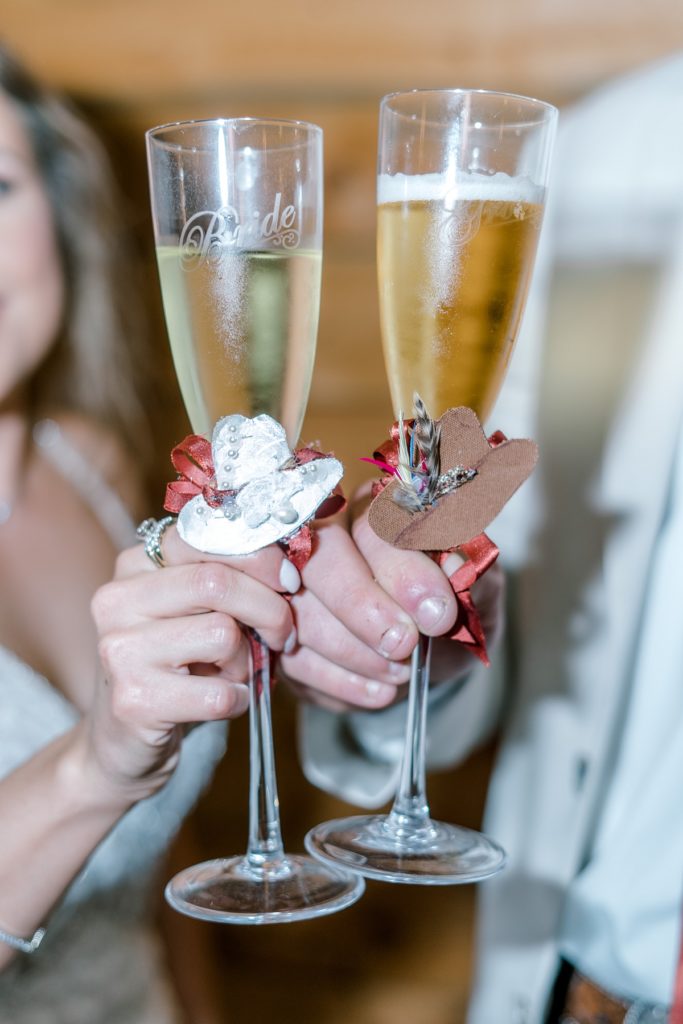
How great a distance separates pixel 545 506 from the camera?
3.80 ft

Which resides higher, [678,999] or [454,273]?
[454,273]

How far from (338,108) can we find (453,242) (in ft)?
3.41

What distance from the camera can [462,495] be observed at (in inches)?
24.8

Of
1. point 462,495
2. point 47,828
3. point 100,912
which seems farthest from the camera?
point 100,912

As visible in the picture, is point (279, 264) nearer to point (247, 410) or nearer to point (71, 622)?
point (247, 410)

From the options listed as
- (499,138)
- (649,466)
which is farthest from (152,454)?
(499,138)

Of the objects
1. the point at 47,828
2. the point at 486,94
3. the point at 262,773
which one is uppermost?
the point at 486,94

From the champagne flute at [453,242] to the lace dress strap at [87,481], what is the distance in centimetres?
81

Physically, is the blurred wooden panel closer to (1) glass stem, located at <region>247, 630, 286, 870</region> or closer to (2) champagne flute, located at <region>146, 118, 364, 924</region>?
(2) champagne flute, located at <region>146, 118, 364, 924</region>

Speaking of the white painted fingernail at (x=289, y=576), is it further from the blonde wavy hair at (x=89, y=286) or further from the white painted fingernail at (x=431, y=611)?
the blonde wavy hair at (x=89, y=286)

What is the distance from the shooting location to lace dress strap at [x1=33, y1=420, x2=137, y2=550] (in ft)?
4.70

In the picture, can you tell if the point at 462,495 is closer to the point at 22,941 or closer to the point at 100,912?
the point at 22,941

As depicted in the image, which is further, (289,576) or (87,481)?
(87,481)

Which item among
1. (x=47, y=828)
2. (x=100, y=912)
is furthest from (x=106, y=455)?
(x=47, y=828)
